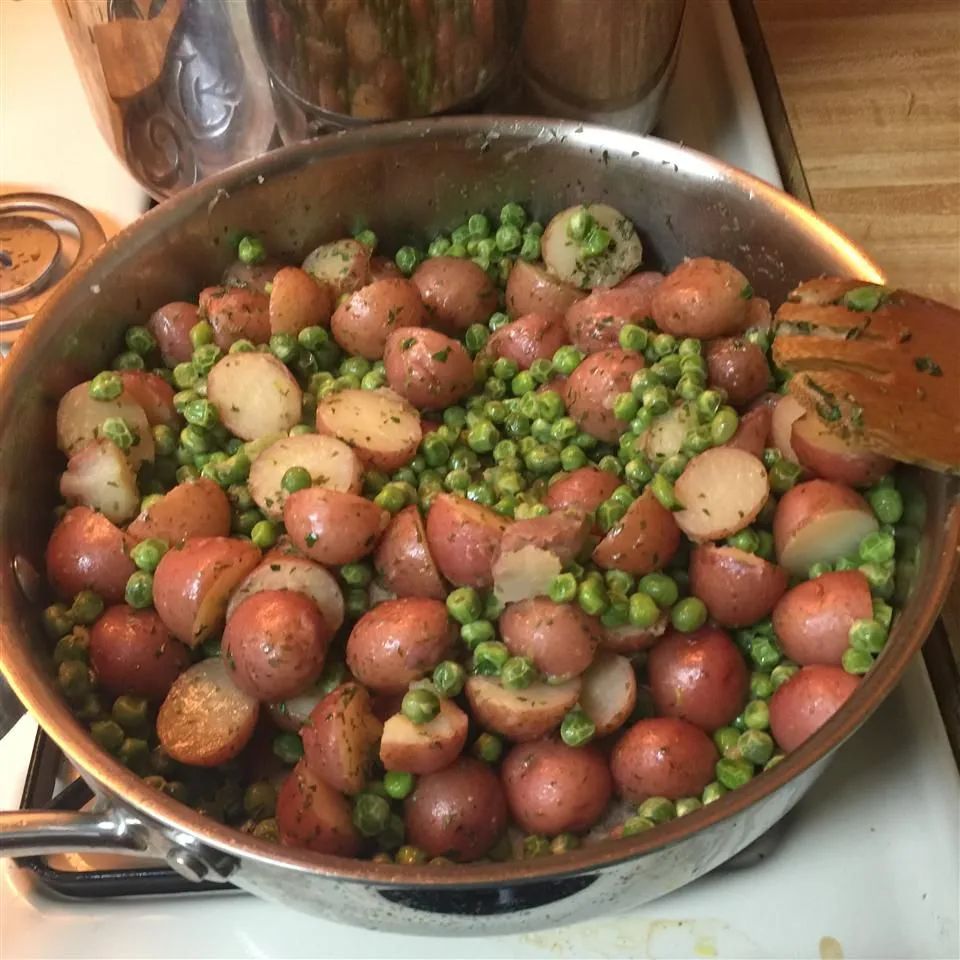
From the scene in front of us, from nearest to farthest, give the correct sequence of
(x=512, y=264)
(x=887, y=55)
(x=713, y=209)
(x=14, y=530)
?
(x=14, y=530)
(x=713, y=209)
(x=512, y=264)
(x=887, y=55)

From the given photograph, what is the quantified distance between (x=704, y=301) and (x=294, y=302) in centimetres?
48

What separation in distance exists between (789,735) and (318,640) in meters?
0.43

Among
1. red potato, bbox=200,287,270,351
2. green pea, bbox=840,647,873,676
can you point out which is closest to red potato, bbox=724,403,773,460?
green pea, bbox=840,647,873,676

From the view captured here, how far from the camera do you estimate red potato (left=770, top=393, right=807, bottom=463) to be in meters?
1.10

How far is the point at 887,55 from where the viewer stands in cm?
171

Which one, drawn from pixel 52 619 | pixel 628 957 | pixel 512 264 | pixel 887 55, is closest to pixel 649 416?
pixel 512 264

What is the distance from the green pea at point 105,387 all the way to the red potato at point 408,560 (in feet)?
1.09

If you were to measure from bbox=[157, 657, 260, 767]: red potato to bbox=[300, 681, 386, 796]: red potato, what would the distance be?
0.22ft

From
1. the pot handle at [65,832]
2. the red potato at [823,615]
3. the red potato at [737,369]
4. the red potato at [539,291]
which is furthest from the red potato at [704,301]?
the pot handle at [65,832]

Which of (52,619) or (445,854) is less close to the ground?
(52,619)

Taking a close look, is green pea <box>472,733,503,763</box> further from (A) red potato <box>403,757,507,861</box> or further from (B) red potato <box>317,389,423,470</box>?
(B) red potato <box>317,389,423,470</box>

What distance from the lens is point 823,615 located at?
961 millimetres

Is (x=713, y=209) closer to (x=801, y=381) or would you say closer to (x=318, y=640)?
(x=801, y=381)

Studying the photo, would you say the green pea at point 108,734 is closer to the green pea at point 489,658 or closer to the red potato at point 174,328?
the green pea at point 489,658
